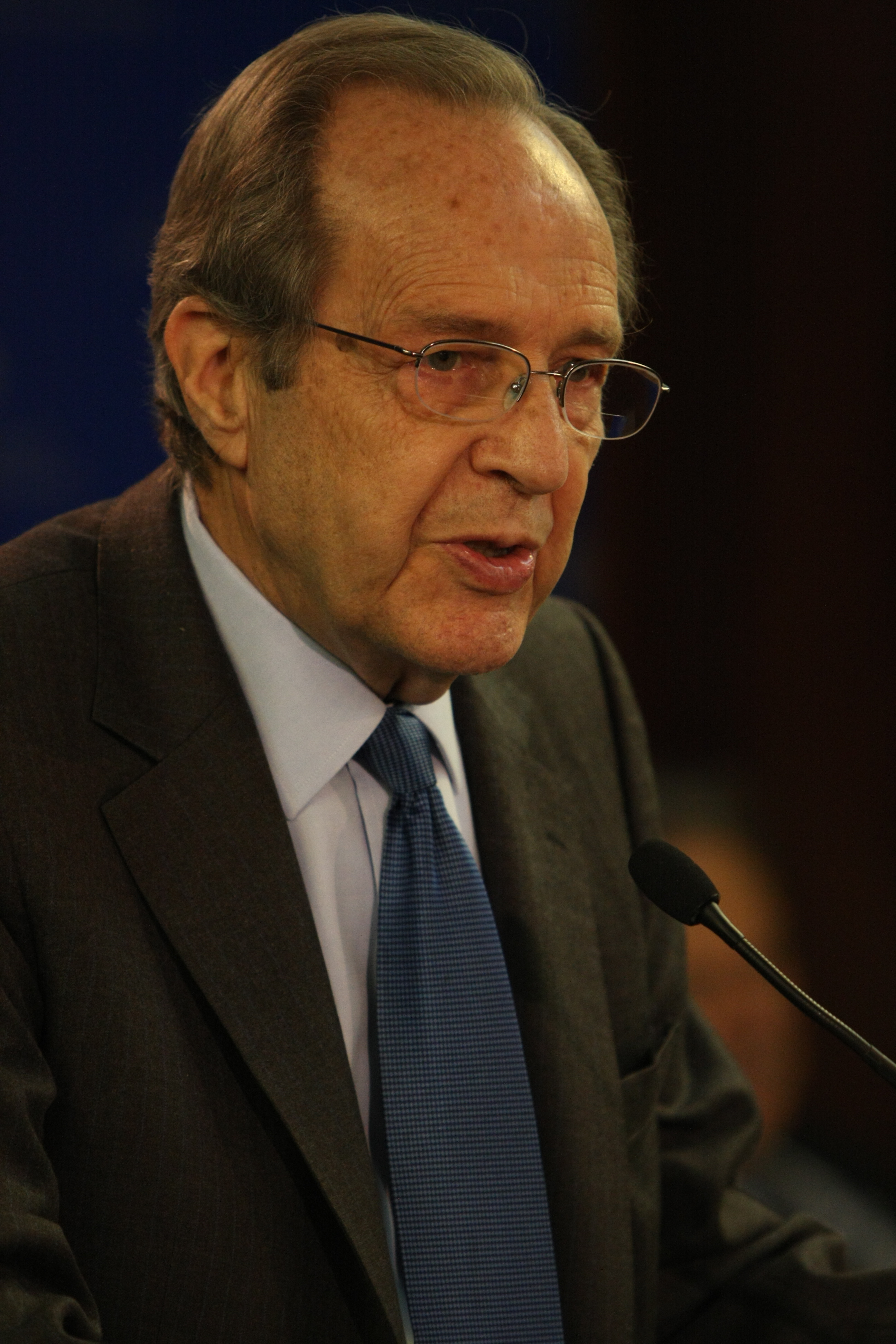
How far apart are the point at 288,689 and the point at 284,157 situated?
1.76 feet

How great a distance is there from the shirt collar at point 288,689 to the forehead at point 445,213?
1.11ft

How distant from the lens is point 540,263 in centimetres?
125

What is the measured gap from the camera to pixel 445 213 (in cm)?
123

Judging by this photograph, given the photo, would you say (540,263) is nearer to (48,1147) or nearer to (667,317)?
(48,1147)

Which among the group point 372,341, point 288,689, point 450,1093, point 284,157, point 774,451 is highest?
point 284,157

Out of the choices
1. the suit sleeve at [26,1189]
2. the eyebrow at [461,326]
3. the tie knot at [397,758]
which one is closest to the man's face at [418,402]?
the eyebrow at [461,326]

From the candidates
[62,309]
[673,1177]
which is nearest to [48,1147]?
[673,1177]

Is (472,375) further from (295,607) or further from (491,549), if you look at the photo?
(295,607)

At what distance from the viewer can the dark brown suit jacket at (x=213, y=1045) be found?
111cm

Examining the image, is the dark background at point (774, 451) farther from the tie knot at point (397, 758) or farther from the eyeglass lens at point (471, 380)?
the eyeglass lens at point (471, 380)

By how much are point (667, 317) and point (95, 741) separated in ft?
8.29

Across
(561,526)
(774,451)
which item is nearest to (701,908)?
(561,526)

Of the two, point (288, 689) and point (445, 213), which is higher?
point (445, 213)

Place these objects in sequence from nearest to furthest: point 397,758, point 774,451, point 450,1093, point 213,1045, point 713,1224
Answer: point 213,1045 → point 450,1093 → point 397,758 → point 713,1224 → point 774,451
